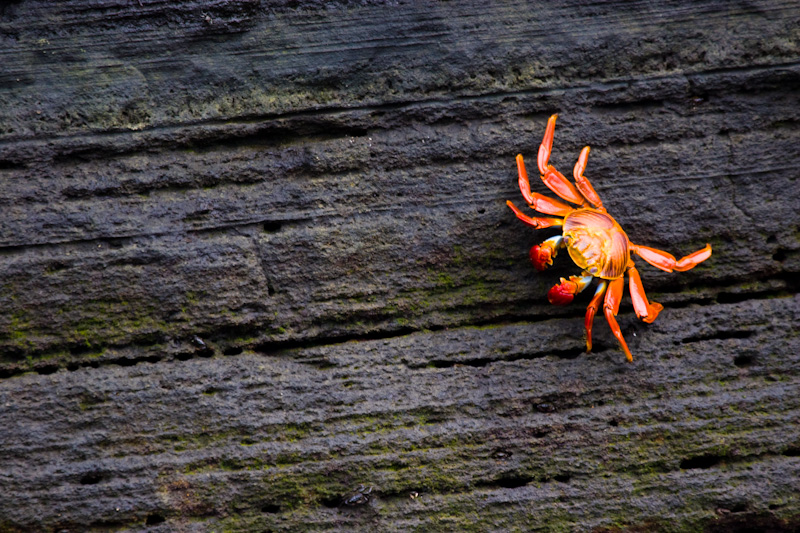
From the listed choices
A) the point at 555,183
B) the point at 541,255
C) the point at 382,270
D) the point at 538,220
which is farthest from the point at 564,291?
the point at 382,270

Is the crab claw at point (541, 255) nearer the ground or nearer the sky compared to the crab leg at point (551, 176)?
nearer the ground

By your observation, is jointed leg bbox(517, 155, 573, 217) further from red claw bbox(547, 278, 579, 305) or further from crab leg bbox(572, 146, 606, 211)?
red claw bbox(547, 278, 579, 305)

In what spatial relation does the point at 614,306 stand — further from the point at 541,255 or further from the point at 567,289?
the point at 541,255

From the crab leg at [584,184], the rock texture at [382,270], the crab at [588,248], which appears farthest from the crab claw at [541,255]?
the crab leg at [584,184]

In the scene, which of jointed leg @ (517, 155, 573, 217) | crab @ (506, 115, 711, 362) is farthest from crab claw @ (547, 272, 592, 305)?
jointed leg @ (517, 155, 573, 217)

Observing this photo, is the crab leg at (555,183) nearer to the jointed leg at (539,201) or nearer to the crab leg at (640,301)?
the jointed leg at (539,201)

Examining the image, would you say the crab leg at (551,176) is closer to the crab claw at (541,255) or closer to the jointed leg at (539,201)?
the jointed leg at (539,201)

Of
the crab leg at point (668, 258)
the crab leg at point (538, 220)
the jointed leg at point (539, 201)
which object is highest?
the jointed leg at point (539, 201)
